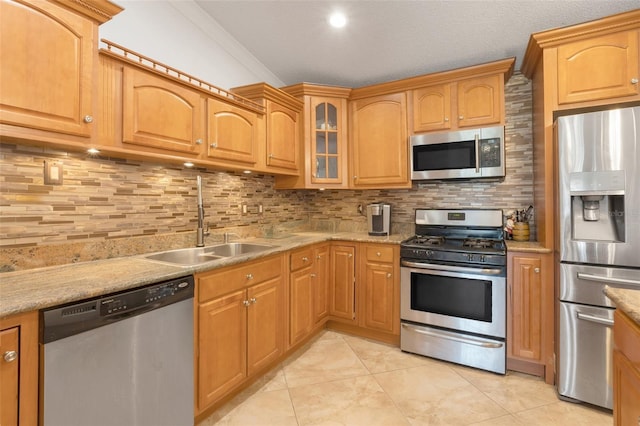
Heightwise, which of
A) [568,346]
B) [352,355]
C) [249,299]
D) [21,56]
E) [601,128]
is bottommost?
[352,355]

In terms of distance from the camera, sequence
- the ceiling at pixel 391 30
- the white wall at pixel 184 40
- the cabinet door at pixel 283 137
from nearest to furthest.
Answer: the white wall at pixel 184 40, the ceiling at pixel 391 30, the cabinet door at pixel 283 137

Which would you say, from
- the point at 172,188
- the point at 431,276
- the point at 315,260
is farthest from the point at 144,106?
the point at 431,276

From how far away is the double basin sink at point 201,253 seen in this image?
2.03 m

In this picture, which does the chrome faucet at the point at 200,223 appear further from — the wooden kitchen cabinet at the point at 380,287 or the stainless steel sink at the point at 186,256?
the wooden kitchen cabinet at the point at 380,287

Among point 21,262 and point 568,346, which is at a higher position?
point 21,262

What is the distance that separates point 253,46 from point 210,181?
49.6 inches

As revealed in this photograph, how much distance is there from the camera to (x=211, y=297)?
1690 millimetres

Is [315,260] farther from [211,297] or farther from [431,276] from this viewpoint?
[211,297]

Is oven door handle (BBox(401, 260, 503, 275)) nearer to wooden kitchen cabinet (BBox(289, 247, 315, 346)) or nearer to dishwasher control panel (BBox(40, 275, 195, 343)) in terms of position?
wooden kitchen cabinet (BBox(289, 247, 315, 346))

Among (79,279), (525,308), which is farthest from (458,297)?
(79,279)

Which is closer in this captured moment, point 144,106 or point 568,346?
point 144,106

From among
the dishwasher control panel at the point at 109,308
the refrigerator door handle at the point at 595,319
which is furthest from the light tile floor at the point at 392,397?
the dishwasher control panel at the point at 109,308

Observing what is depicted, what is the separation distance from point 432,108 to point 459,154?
49 cm

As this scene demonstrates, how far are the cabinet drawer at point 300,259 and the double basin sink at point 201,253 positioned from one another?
214mm
